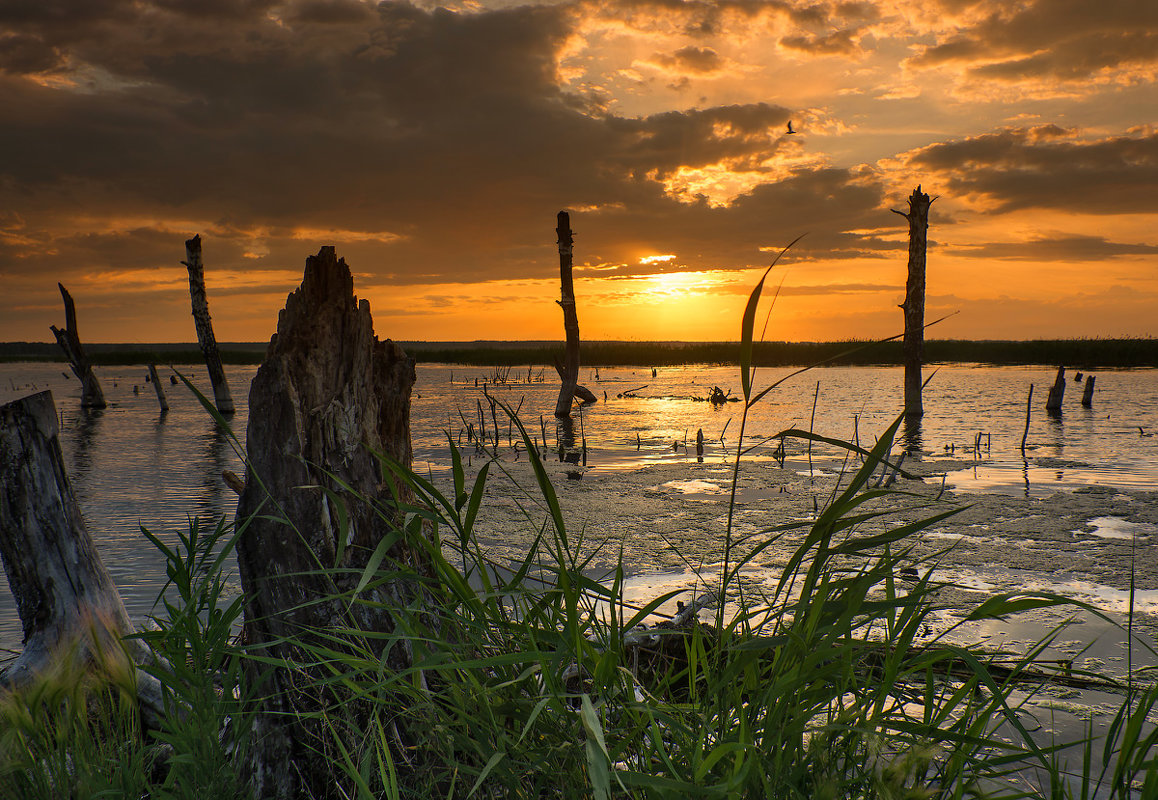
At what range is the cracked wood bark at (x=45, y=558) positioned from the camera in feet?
8.67

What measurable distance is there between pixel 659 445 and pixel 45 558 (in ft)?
36.1

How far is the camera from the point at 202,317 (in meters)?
18.7

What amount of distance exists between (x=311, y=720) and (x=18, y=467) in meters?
1.55

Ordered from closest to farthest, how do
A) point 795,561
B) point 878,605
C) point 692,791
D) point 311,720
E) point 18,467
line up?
point 692,791, point 878,605, point 795,561, point 311,720, point 18,467

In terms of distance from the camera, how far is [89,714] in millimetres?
2600

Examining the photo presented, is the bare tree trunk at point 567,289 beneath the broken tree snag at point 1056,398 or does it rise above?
above

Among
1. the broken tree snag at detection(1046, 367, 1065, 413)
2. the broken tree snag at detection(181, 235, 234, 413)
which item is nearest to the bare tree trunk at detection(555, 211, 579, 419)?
the broken tree snag at detection(181, 235, 234, 413)

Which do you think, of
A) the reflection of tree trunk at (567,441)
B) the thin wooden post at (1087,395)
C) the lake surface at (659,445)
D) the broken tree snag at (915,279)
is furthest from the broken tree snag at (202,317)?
the thin wooden post at (1087,395)

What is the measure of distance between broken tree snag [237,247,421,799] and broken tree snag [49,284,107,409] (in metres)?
22.0

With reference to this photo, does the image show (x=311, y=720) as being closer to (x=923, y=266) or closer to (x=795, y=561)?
(x=795, y=561)

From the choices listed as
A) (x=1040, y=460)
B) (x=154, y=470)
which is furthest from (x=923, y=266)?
(x=154, y=470)

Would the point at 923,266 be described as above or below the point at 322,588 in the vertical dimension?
above

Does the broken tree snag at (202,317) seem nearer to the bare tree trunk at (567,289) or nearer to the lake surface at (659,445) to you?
the lake surface at (659,445)

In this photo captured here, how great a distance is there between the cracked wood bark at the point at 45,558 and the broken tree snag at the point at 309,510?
0.66 m
